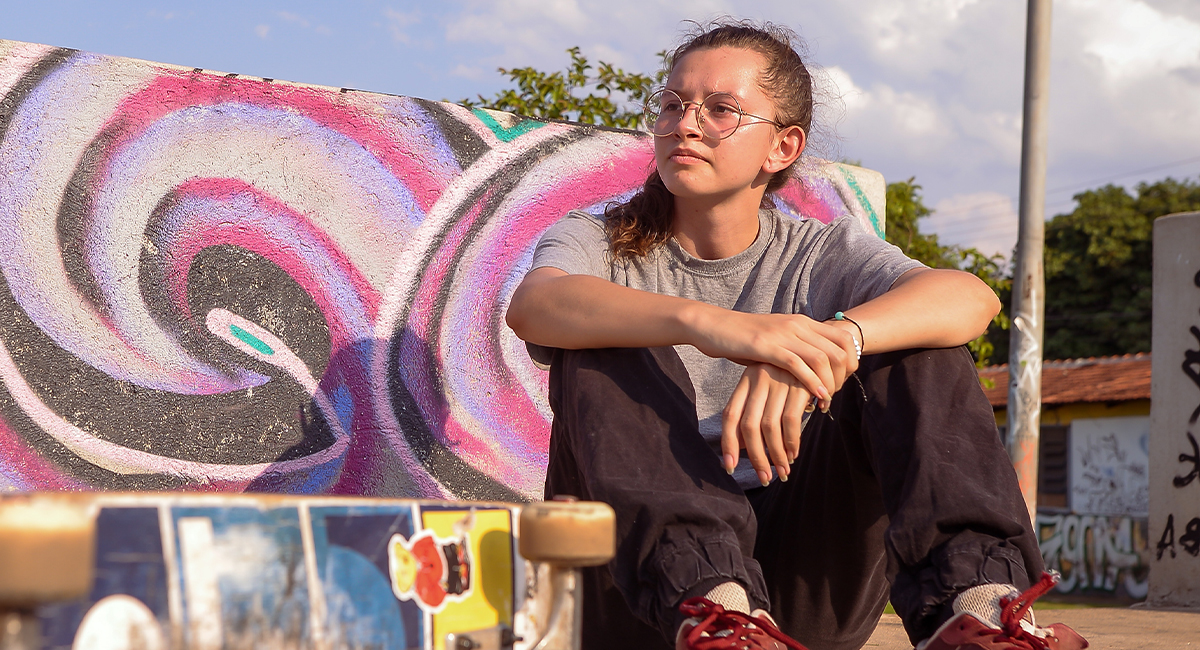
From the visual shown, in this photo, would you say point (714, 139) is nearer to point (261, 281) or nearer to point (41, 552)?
point (261, 281)

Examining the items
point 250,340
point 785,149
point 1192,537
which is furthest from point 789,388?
point 1192,537

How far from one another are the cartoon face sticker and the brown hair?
1244 mm

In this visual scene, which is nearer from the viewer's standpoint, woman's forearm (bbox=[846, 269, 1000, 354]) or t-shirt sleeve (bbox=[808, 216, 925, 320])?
woman's forearm (bbox=[846, 269, 1000, 354])

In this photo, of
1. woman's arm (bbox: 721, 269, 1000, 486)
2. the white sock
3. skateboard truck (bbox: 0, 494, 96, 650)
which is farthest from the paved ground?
skateboard truck (bbox: 0, 494, 96, 650)

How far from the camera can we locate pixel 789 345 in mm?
1664

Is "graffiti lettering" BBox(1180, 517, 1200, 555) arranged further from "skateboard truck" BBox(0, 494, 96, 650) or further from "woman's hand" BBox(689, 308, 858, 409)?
"skateboard truck" BBox(0, 494, 96, 650)

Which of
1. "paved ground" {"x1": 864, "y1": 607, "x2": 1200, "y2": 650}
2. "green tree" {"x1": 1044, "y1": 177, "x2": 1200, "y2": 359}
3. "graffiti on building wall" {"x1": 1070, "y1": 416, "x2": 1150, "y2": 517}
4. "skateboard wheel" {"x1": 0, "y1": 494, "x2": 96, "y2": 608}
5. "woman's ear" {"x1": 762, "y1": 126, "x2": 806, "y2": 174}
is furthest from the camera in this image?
"green tree" {"x1": 1044, "y1": 177, "x2": 1200, "y2": 359}

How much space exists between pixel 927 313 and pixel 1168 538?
Answer: 228 inches

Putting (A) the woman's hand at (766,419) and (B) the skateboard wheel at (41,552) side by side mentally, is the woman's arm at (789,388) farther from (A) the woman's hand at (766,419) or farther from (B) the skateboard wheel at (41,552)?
(B) the skateboard wheel at (41,552)

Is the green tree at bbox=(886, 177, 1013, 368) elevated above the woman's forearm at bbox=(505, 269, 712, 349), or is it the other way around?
Answer: the green tree at bbox=(886, 177, 1013, 368)

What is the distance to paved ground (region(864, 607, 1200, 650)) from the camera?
2.97 metres

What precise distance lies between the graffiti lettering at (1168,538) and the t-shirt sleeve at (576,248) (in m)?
5.66

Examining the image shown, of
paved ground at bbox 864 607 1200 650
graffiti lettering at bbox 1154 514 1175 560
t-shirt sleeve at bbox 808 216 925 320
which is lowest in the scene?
paved ground at bbox 864 607 1200 650

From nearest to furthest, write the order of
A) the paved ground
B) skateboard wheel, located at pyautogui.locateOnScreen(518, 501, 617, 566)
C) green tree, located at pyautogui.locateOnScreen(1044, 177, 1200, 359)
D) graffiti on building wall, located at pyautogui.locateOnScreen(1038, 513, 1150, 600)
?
→ skateboard wheel, located at pyautogui.locateOnScreen(518, 501, 617, 566) < the paved ground < graffiti on building wall, located at pyautogui.locateOnScreen(1038, 513, 1150, 600) < green tree, located at pyautogui.locateOnScreen(1044, 177, 1200, 359)
